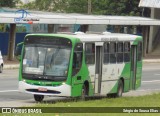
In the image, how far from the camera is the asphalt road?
22117 millimetres

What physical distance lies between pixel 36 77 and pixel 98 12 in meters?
50.8

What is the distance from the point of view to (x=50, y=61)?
21.9 m

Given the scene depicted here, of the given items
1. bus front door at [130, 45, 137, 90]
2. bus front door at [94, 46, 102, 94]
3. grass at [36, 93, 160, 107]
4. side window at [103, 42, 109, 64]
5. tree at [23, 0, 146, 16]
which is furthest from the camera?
tree at [23, 0, 146, 16]

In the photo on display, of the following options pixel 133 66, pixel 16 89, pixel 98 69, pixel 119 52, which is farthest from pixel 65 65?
pixel 16 89

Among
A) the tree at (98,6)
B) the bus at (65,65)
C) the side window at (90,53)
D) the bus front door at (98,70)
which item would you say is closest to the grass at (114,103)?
the bus at (65,65)

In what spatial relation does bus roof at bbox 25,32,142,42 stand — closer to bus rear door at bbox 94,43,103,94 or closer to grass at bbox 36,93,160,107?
bus rear door at bbox 94,43,103,94

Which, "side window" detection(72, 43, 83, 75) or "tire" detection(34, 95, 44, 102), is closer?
"side window" detection(72, 43, 83, 75)

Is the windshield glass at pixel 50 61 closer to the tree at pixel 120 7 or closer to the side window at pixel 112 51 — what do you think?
the side window at pixel 112 51

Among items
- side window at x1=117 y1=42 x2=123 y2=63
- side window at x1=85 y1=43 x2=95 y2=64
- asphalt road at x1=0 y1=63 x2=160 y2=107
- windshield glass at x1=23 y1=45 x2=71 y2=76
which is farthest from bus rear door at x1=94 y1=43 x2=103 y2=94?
asphalt road at x1=0 y1=63 x2=160 y2=107

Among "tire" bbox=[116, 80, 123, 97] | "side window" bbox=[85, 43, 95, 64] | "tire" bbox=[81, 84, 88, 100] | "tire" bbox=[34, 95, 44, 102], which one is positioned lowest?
"tire" bbox=[116, 80, 123, 97]

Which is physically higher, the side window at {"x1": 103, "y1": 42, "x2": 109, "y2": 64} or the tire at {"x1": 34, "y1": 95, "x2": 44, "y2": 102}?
the side window at {"x1": 103, "y1": 42, "x2": 109, "y2": 64}

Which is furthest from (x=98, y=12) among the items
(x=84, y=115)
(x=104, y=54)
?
(x=84, y=115)

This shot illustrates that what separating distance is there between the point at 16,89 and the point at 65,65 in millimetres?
5674

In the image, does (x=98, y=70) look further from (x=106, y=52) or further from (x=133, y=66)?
(x=133, y=66)
